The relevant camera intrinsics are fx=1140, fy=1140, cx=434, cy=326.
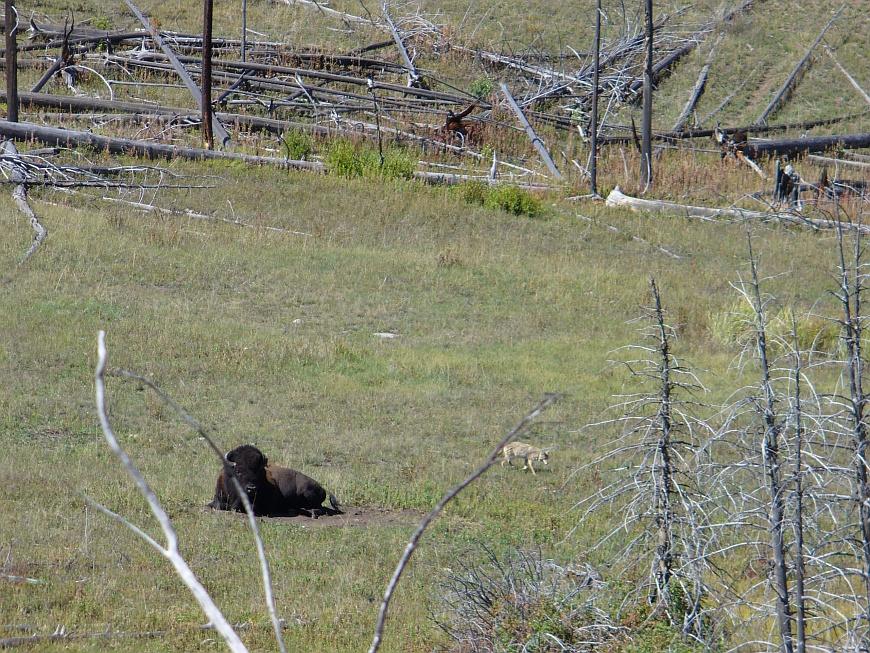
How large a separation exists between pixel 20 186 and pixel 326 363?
8.10 m

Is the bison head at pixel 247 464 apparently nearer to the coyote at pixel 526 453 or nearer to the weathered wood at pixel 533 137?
the coyote at pixel 526 453

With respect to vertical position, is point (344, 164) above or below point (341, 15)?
below

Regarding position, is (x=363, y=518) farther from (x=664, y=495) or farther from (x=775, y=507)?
(x=775, y=507)

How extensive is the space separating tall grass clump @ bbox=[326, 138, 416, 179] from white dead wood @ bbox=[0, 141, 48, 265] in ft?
20.7

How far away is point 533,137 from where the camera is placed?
26938 mm

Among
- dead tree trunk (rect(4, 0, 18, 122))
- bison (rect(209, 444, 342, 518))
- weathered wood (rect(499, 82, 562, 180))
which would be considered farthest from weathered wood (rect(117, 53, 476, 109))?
bison (rect(209, 444, 342, 518))

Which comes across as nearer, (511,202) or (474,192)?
(511,202)

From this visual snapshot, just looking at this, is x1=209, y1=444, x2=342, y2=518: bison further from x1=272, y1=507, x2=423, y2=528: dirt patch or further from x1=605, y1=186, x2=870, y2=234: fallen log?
x1=605, y1=186, x2=870, y2=234: fallen log

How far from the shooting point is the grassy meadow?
691 cm

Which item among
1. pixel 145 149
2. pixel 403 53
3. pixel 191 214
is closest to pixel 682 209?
pixel 191 214

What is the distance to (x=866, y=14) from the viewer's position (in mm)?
37719

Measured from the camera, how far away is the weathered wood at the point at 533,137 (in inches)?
1007

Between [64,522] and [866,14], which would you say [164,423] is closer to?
[64,522]

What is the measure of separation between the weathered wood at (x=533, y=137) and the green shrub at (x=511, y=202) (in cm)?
357
